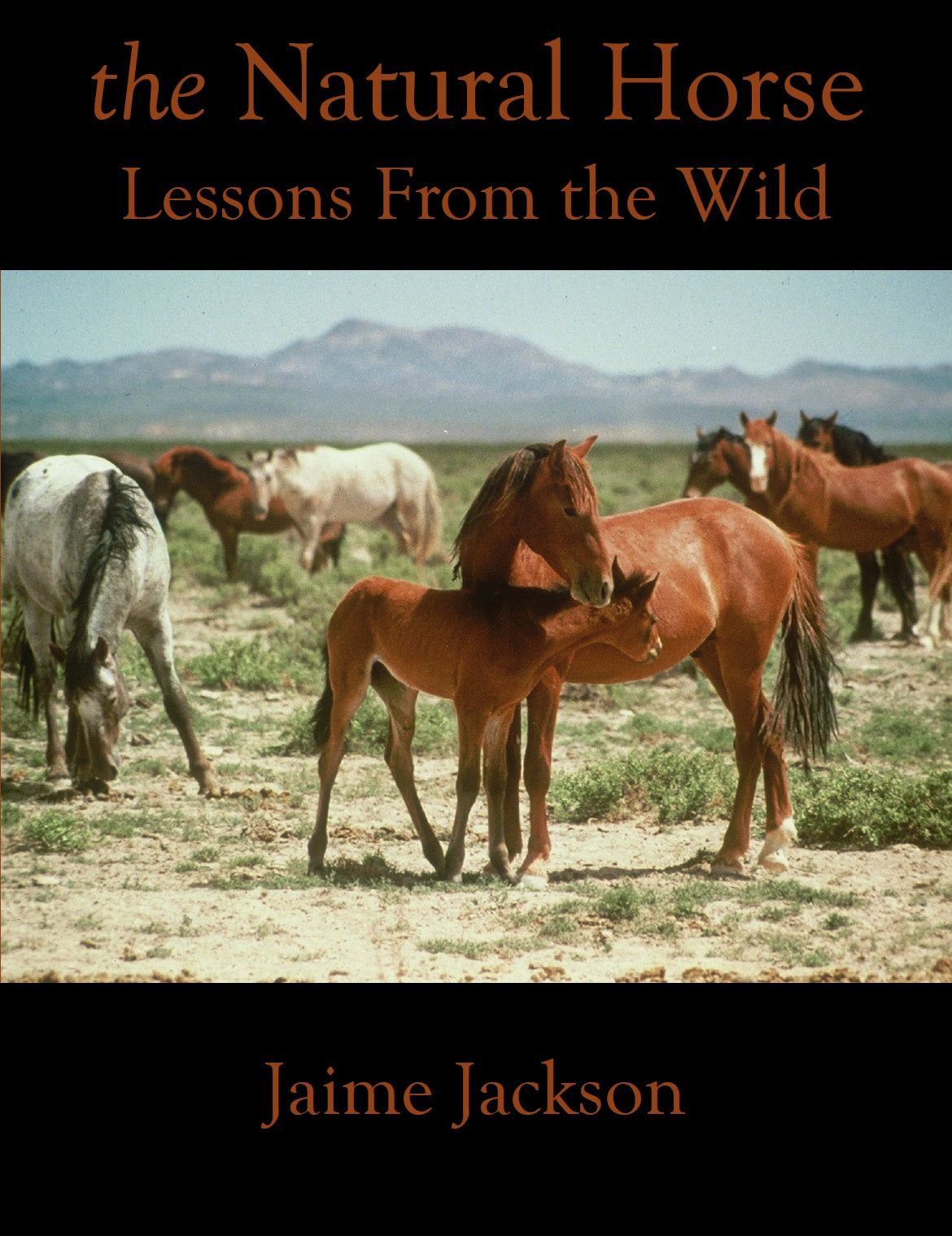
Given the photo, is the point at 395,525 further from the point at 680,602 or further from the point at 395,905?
the point at 395,905

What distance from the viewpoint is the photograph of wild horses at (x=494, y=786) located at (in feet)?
18.1

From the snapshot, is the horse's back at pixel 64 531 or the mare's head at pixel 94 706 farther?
the horse's back at pixel 64 531

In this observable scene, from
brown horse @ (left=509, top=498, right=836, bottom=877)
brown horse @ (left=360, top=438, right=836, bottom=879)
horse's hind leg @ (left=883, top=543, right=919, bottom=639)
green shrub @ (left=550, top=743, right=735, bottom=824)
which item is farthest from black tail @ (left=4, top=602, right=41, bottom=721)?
horse's hind leg @ (left=883, top=543, right=919, bottom=639)

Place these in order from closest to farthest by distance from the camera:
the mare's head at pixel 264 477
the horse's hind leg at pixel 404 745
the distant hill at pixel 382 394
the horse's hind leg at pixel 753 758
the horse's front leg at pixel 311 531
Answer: the horse's hind leg at pixel 404 745 → the horse's hind leg at pixel 753 758 → the distant hill at pixel 382 394 → the mare's head at pixel 264 477 → the horse's front leg at pixel 311 531

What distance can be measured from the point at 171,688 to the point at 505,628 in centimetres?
279

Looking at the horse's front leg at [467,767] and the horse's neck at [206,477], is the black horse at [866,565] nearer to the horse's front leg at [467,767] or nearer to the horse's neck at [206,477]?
the horse's neck at [206,477]

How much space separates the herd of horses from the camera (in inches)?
222

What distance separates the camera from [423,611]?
5820mm

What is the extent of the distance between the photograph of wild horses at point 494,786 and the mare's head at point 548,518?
13 millimetres

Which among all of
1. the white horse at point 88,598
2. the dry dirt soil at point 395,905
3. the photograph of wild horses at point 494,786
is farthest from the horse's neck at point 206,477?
the dry dirt soil at point 395,905

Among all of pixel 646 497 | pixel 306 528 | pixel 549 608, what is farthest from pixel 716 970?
pixel 646 497

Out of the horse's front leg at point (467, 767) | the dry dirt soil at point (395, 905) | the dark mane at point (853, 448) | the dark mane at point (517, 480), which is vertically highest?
the dark mane at point (853, 448)

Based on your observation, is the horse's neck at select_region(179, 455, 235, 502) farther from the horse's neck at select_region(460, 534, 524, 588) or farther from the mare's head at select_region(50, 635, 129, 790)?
the horse's neck at select_region(460, 534, 524, 588)

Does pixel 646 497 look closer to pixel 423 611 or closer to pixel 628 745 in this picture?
pixel 628 745
